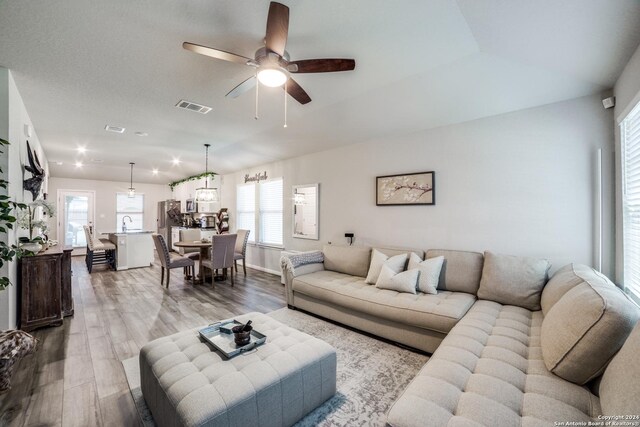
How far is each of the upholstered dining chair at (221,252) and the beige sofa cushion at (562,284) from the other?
4.63 m

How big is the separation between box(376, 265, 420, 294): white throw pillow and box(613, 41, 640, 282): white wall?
175 cm

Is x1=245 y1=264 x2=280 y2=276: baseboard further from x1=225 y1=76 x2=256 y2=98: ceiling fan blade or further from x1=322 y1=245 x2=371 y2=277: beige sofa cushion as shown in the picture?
x1=225 y1=76 x2=256 y2=98: ceiling fan blade

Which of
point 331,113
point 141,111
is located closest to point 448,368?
point 331,113

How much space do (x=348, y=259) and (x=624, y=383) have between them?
10.2ft

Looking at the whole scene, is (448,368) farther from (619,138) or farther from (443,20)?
(619,138)

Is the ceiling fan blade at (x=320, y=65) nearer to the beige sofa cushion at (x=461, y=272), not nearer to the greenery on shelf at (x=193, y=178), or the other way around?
the beige sofa cushion at (x=461, y=272)

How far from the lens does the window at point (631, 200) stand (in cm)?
211

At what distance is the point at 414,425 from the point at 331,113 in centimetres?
348

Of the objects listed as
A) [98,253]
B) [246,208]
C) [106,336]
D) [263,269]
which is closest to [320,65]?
[106,336]

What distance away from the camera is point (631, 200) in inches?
88.4

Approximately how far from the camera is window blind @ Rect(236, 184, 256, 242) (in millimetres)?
6922

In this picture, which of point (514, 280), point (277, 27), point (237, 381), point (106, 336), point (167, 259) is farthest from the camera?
point (167, 259)

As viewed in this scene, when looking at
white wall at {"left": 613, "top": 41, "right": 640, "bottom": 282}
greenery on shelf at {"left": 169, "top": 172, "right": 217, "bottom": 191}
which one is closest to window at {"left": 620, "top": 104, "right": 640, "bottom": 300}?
white wall at {"left": 613, "top": 41, "right": 640, "bottom": 282}

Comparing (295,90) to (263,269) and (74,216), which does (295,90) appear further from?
(74,216)
